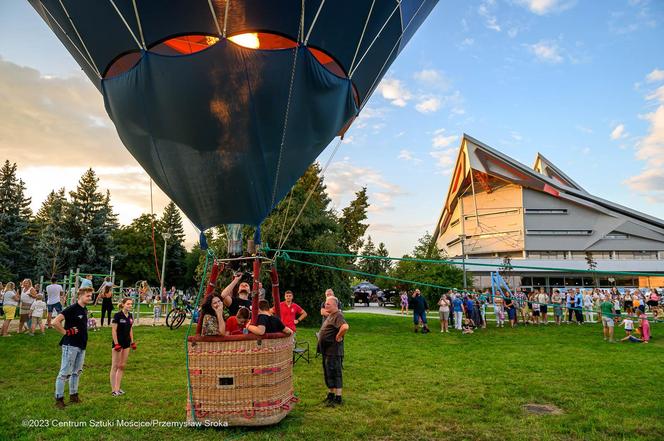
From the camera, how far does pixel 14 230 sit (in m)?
39.6

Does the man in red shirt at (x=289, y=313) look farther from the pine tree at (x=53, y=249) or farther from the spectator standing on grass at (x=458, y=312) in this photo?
the pine tree at (x=53, y=249)

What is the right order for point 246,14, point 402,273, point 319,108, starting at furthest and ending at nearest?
point 402,273 → point 319,108 → point 246,14

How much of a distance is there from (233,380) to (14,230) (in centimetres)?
4445

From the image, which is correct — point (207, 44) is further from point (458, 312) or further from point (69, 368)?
point (458, 312)

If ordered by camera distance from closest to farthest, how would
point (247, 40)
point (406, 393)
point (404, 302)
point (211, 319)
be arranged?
point (211, 319) → point (247, 40) → point (406, 393) → point (404, 302)

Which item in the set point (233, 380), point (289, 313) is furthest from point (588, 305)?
point (233, 380)

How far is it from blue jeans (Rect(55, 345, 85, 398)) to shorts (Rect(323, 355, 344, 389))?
3.37m

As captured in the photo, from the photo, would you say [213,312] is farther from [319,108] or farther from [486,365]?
[486,365]

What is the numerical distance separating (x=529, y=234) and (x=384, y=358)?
52991mm

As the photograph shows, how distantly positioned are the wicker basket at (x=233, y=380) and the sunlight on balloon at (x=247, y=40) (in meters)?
3.35

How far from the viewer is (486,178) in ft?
195

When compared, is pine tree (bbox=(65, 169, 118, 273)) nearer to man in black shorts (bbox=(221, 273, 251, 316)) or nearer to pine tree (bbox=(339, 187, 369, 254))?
pine tree (bbox=(339, 187, 369, 254))

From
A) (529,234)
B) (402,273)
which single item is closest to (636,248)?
(529,234)

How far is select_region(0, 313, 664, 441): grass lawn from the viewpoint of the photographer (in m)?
4.92
